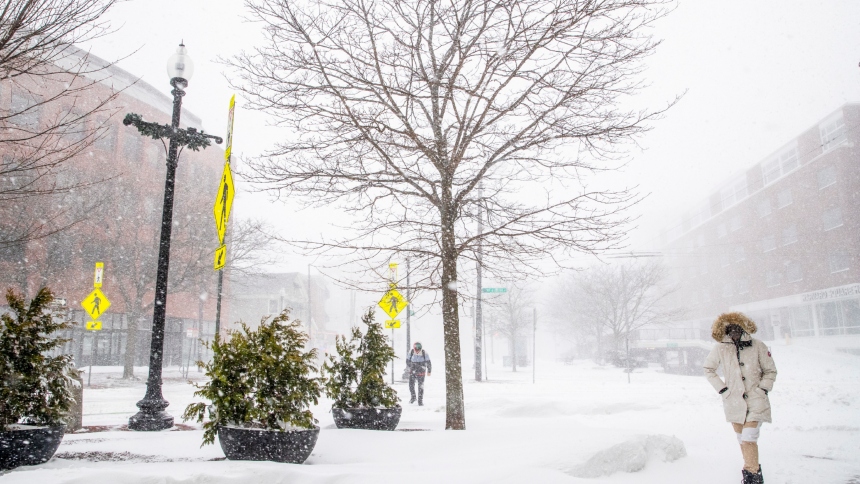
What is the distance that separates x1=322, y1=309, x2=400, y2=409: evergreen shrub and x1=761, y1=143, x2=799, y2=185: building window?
141 ft

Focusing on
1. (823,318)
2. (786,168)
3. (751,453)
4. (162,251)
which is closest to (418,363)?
(162,251)

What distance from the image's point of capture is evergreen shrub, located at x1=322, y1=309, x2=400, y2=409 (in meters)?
7.75

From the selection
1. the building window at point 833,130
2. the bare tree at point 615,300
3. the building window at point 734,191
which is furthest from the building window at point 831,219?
the building window at point 734,191

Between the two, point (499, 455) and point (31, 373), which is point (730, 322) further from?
point (31, 373)

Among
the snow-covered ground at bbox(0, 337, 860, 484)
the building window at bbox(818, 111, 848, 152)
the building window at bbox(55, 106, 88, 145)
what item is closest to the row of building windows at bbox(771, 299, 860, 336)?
the building window at bbox(818, 111, 848, 152)

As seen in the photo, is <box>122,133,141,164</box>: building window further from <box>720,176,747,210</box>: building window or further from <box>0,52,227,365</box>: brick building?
<box>720,176,747,210</box>: building window

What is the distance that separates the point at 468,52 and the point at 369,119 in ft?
6.49

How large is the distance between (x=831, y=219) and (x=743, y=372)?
3928cm

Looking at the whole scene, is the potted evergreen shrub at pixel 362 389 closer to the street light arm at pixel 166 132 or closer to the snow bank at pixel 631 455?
the snow bank at pixel 631 455

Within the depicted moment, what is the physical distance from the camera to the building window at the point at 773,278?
41.7 metres

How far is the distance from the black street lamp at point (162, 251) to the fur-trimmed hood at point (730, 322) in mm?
7351

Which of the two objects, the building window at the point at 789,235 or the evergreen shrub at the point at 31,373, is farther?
the building window at the point at 789,235

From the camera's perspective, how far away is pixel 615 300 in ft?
135

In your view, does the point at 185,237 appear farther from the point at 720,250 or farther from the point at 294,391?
the point at 720,250
